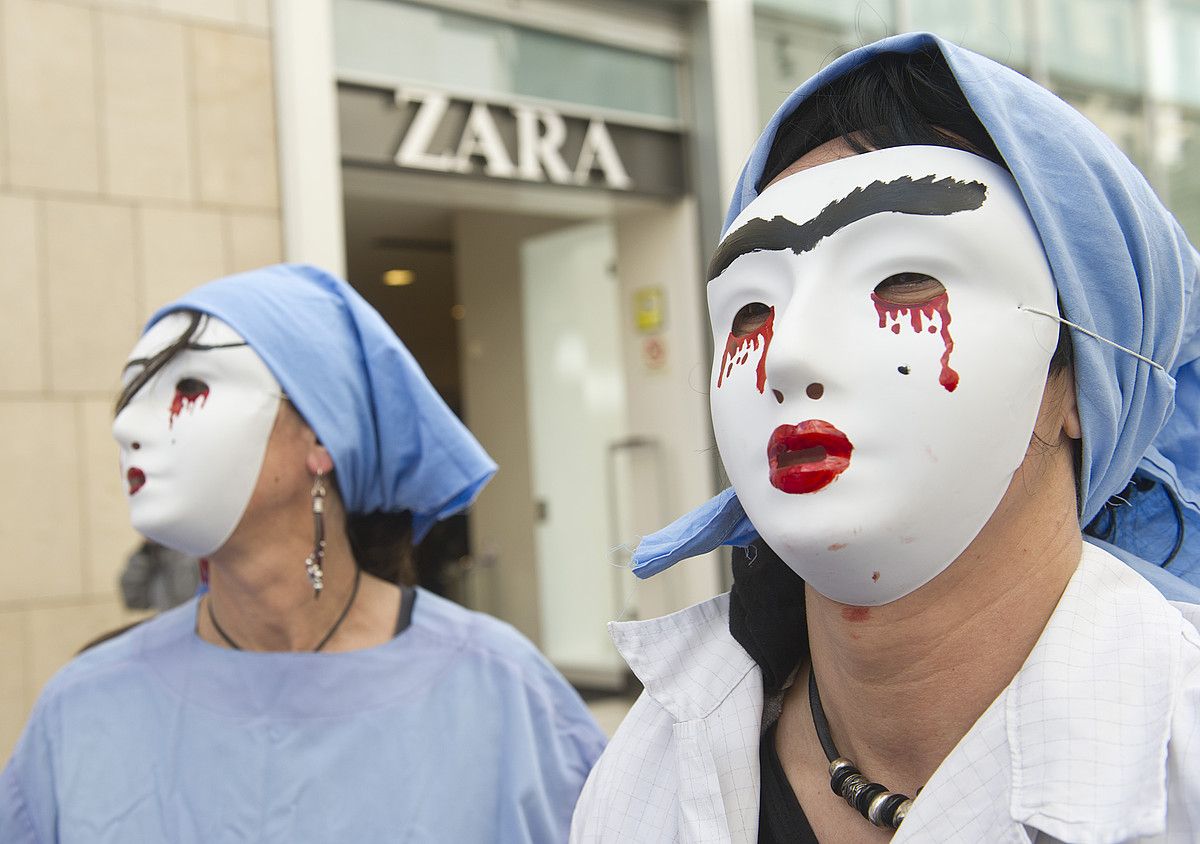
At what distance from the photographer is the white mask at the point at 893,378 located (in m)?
1.19

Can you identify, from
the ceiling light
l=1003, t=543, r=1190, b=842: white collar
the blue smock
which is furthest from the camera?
the ceiling light

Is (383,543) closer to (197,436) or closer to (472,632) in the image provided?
(472,632)

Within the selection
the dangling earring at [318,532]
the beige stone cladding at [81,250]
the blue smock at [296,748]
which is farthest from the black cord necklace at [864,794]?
the beige stone cladding at [81,250]

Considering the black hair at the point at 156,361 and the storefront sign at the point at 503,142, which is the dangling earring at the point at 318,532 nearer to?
the black hair at the point at 156,361

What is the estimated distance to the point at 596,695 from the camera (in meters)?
8.45

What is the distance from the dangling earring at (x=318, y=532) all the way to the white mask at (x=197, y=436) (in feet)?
0.46

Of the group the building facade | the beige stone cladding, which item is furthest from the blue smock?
the beige stone cladding

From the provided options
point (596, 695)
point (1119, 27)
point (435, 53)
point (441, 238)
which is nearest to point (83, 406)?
point (435, 53)

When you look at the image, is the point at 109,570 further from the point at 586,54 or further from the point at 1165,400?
the point at 1165,400

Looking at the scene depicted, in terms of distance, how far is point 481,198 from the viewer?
720 cm

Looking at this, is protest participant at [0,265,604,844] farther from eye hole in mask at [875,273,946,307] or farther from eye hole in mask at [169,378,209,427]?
eye hole in mask at [875,273,946,307]

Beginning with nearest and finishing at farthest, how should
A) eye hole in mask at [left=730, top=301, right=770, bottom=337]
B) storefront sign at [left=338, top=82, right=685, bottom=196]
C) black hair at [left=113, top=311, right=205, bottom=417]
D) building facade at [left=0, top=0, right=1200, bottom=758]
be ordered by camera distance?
eye hole in mask at [left=730, top=301, right=770, bottom=337]
black hair at [left=113, top=311, right=205, bottom=417]
building facade at [left=0, top=0, right=1200, bottom=758]
storefront sign at [left=338, top=82, right=685, bottom=196]

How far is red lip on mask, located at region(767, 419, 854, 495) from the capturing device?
119 centimetres

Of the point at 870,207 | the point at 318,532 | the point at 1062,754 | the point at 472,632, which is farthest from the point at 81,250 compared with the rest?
the point at 1062,754
